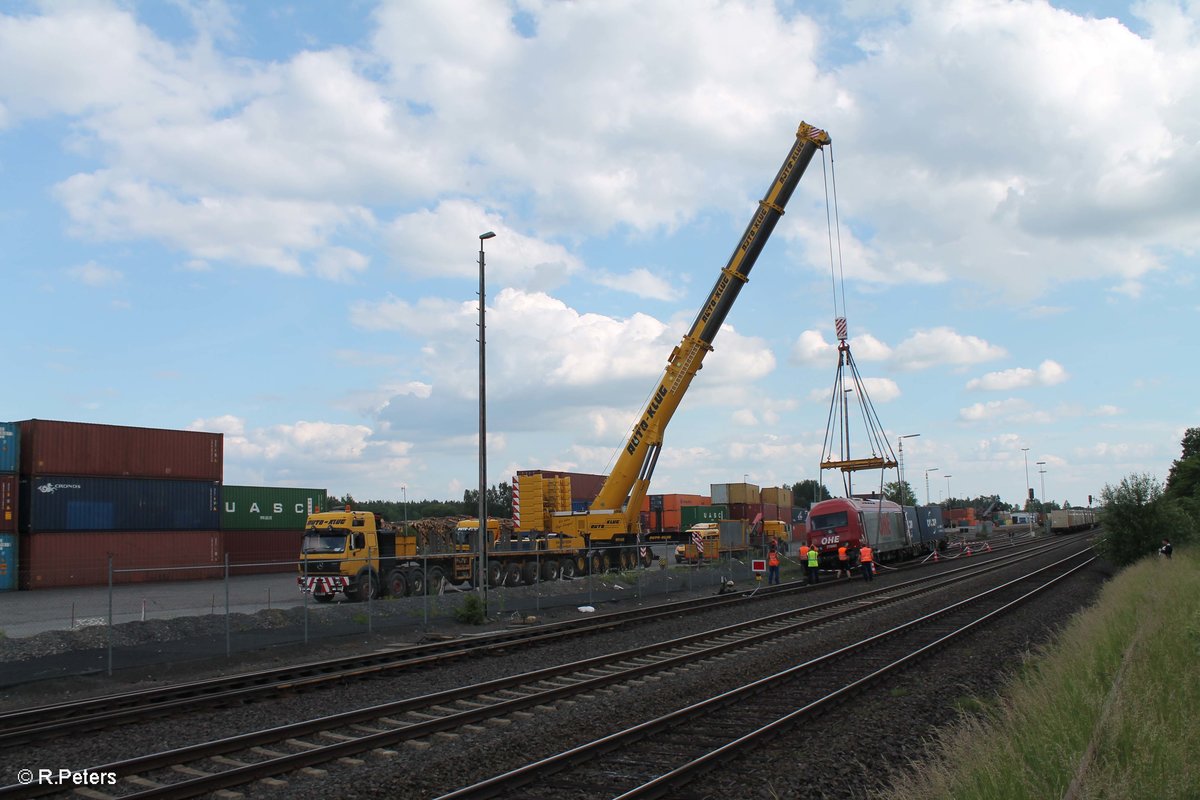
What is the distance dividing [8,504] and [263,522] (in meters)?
12.9

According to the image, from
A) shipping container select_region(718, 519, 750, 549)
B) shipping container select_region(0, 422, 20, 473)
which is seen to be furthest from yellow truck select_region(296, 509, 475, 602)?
shipping container select_region(718, 519, 750, 549)

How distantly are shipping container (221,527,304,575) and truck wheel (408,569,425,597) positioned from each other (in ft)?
59.3

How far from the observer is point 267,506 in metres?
44.8

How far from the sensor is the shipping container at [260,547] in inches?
1683

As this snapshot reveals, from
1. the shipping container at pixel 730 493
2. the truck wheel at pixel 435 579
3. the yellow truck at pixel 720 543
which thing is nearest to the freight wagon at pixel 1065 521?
the shipping container at pixel 730 493

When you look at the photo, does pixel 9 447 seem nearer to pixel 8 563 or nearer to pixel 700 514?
pixel 8 563

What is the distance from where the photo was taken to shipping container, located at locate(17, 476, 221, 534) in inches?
1320

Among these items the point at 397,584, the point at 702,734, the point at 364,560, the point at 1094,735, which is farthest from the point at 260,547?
the point at 1094,735

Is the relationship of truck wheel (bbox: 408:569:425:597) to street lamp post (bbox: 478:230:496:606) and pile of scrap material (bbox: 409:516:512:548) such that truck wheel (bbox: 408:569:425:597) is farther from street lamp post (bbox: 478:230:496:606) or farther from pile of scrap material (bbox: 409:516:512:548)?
street lamp post (bbox: 478:230:496:606)

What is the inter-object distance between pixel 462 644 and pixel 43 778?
979 cm

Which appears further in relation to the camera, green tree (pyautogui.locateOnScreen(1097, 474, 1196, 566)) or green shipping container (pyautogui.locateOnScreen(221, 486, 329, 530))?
green shipping container (pyautogui.locateOnScreen(221, 486, 329, 530))

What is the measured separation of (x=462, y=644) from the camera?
57.2 ft

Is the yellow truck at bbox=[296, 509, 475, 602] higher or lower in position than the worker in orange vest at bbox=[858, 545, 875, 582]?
higher

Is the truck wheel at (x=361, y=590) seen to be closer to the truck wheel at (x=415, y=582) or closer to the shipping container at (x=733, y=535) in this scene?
the truck wheel at (x=415, y=582)
